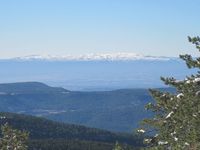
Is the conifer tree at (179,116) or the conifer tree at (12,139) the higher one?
the conifer tree at (179,116)

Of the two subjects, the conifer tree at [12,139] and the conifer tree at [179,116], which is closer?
the conifer tree at [179,116]

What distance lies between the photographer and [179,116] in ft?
70.2

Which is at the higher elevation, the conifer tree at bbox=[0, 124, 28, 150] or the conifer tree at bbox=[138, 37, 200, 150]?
the conifer tree at bbox=[138, 37, 200, 150]

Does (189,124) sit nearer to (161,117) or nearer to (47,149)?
(161,117)

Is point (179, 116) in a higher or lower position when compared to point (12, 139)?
higher

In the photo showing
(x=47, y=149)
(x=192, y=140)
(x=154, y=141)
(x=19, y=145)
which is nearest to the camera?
(x=192, y=140)

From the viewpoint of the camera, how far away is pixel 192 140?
20.1 metres

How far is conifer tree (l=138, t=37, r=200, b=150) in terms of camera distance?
67.6 ft

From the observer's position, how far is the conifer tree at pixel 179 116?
20.6 m

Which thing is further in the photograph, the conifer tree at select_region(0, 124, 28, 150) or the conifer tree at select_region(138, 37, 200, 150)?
the conifer tree at select_region(0, 124, 28, 150)

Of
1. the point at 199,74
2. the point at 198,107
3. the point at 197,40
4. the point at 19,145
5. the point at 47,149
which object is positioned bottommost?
the point at 47,149

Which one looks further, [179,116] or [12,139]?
[12,139]

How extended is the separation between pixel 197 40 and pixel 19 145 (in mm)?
17691

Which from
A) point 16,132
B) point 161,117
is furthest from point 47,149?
point 161,117
